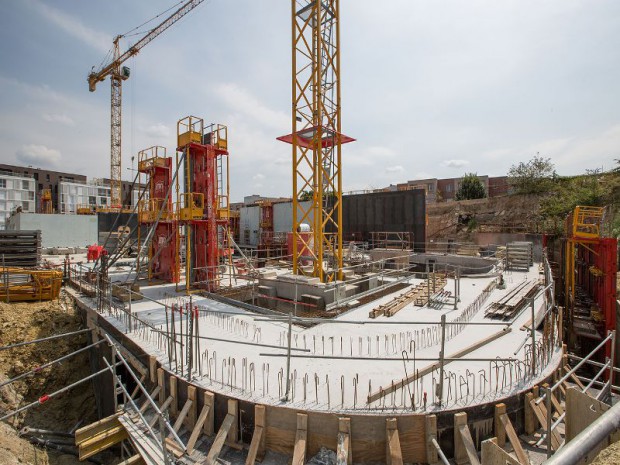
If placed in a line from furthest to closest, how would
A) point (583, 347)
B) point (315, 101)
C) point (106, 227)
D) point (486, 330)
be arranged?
1. point (106, 227)
2. point (583, 347)
3. point (315, 101)
4. point (486, 330)

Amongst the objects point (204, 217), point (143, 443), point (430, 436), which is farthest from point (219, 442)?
point (204, 217)

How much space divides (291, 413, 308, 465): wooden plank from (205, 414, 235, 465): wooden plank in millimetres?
1200

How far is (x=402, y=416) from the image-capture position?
17.1 feet

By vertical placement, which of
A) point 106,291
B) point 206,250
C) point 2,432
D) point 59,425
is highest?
point 206,250

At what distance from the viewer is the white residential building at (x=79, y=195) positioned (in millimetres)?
65375

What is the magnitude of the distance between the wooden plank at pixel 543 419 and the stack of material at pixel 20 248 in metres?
21.0

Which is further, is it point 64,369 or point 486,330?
point 64,369

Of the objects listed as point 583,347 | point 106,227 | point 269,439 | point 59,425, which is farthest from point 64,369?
point 106,227

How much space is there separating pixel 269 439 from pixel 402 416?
7.41 feet

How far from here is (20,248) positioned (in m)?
16.6

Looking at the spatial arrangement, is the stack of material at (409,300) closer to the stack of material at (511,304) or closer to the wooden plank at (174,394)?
the stack of material at (511,304)

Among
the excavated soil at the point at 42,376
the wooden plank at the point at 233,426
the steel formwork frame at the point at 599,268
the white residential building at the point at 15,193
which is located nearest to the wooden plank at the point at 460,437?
the wooden plank at the point at 233,426

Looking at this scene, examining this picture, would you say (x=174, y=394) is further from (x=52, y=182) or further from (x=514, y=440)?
(x=52, y=182)

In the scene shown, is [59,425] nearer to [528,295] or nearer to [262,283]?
[262,283]
